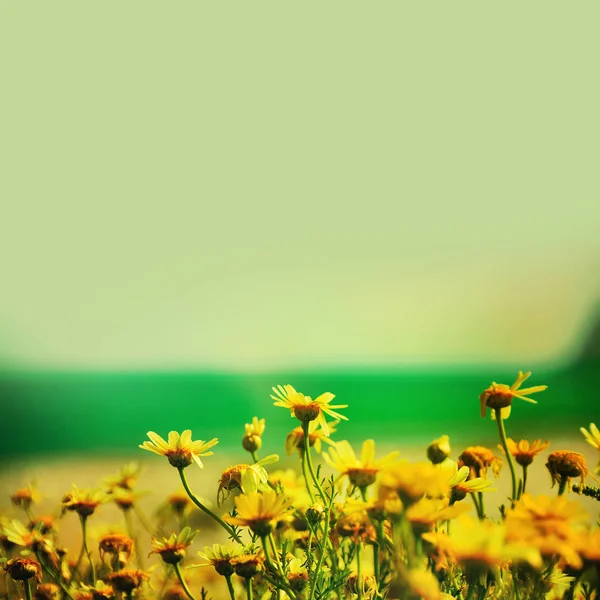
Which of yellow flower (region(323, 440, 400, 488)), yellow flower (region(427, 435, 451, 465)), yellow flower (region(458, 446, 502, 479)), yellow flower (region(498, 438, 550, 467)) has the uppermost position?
yellow flower (region(323, 440, 400, 488))

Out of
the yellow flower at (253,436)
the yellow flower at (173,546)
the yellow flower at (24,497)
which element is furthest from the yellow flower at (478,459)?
the yellow flower at (24,497)

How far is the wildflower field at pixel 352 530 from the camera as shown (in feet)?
2.22

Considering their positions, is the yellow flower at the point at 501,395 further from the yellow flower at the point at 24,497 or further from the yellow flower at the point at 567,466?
the yellow flower at the point at 24,497

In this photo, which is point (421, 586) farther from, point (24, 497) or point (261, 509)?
point (24, 497)

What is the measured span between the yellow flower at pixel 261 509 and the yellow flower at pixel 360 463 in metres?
0.08

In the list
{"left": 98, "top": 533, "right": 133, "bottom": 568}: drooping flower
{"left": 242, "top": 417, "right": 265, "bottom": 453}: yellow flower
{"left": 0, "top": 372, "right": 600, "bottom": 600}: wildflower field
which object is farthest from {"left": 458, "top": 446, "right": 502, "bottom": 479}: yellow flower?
{"left": 98, "top": 533, "right": 133, "bottom": 568}: drooping flower

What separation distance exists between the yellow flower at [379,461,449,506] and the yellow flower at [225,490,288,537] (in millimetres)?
178

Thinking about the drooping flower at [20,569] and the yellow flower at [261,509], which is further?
the drooping flower at [20,569]

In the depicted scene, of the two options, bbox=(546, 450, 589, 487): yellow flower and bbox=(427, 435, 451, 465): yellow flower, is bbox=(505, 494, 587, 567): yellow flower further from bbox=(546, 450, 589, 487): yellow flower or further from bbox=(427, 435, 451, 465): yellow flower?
bbox=(546, 450, 589, 487): yellow flower

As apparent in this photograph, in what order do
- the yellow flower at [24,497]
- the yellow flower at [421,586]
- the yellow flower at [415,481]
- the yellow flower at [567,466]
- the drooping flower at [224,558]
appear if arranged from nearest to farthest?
the yellow flower at [421,586], the yellow flower at [415,481], the drooping flower at [224,558], the yellow flower at [567,466], the yellow flower at [24,497]

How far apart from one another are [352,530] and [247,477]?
0.16 m

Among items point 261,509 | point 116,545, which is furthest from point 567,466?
point 116,545

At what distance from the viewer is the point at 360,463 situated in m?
0.87

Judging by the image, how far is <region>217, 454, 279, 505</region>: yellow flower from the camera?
97cm
